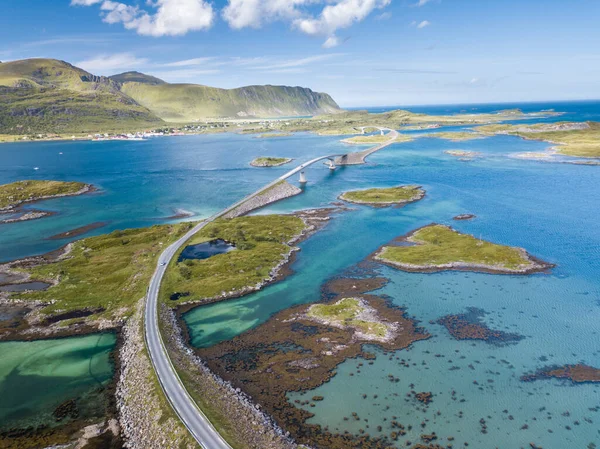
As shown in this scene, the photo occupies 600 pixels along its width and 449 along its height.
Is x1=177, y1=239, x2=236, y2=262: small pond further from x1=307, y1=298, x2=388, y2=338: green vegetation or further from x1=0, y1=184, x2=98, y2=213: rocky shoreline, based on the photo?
x1=0, y1=184, x2=98, y2=213: rocky shoreline

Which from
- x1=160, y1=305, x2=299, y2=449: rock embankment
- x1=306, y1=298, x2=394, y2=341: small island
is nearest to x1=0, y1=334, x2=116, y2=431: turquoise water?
x1=160, y1=305, x2=299, y2=449: rock embankment

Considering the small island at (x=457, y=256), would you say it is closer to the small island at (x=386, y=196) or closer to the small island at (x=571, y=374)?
the small island at (x=571, y=374)

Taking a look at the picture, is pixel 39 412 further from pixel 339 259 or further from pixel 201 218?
pixel 201 218

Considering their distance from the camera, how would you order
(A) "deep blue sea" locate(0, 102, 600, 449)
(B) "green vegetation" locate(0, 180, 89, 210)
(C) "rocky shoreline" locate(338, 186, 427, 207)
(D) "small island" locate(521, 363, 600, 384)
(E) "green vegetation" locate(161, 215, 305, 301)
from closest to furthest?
1. (A) "deep blue sea" locate(0, 102, 600, 449)
2. (D) "small island" locate(521, 363, 600, 384)
3. (E) "green vegetation" locate(161, 215, 305, 301)
4. (C) "rocky shoreline" locate(338, 186, 427, 207)
5. (B) "green vegetation" locate(0, 180, 89, 210)

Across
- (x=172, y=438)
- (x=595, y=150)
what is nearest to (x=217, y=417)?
(x=172, y=438)

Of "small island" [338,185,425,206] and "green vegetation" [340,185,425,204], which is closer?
"small island" [338,185,425,206]

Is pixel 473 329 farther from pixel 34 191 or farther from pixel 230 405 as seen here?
pixel 34 191

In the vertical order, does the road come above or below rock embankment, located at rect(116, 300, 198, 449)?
above
